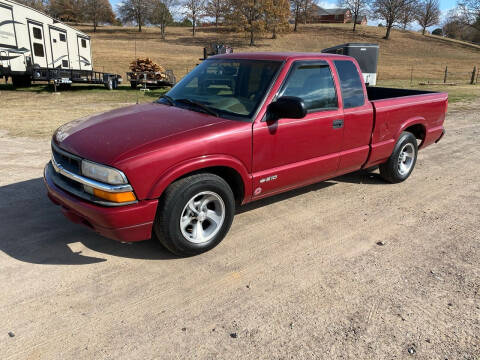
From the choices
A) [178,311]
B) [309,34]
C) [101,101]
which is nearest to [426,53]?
[309,34]

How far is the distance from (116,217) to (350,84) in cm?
324

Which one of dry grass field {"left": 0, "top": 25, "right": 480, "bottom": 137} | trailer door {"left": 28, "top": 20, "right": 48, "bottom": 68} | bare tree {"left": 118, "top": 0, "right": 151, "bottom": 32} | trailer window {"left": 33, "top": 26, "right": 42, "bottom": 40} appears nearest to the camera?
dry grass field {"left": 0, "top": 25, "right": 480, "bottom": 137}

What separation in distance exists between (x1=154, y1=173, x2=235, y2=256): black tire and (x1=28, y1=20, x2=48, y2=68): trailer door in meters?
16.6

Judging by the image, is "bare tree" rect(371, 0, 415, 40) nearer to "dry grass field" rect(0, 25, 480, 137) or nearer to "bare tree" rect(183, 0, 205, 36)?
"dry grass field" rect(0, 25, 480, 137)

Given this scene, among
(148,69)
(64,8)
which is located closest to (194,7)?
(64,8)

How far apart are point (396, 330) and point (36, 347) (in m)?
2.43

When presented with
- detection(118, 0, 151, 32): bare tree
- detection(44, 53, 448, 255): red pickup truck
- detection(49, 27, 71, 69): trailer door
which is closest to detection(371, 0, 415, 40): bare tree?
detection(118, 0, 151, 32): bare tree

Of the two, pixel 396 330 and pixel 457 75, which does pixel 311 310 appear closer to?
pixel 396 330

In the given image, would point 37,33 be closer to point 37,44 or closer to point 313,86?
point 37,44

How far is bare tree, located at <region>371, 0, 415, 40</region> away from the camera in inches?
2373

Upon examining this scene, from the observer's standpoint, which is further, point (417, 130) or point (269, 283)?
point (417, 130)

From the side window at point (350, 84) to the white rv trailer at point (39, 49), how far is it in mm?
15297

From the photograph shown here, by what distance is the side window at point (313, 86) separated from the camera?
4.14 meters

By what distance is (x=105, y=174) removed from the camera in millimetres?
3102
